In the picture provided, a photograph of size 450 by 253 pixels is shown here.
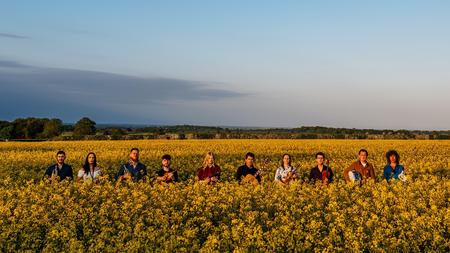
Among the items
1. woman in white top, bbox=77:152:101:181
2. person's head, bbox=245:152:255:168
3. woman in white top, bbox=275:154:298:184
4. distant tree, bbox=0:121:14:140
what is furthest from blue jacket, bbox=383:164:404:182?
distant tree, bbox=0:121:14:140

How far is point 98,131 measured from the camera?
7950 cm

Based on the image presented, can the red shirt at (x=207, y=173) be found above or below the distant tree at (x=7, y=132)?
above

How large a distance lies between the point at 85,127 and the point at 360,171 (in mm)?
65758

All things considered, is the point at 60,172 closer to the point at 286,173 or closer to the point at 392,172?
the point at 286,173

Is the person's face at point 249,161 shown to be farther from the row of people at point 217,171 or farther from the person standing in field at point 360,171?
the person standing in field at point 360,171

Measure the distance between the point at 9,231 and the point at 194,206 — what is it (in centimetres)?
301

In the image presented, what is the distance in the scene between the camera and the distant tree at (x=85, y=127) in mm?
74250

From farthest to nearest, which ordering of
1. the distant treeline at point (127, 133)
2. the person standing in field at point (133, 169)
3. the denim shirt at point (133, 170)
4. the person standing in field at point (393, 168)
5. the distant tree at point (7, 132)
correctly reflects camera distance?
1. the distant tree at point (7, 132)
2. the distant treeline at point (127, 133)
3. the person standing in field at point (393, 168)
4. the denim shirt at point (133, 170)
5. the person standing in field at point (133, 169)

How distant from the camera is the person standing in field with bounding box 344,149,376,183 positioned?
13.2m

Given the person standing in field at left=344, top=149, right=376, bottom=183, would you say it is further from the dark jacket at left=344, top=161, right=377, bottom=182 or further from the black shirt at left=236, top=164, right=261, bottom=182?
the black shirt at left=236, top=164, right=261, bottom=182

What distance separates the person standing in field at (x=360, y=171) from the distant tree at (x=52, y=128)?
7007 cm

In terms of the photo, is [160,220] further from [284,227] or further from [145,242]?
[284,227]

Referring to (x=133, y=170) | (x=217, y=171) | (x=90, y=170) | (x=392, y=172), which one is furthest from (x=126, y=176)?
(x=392, y=172)

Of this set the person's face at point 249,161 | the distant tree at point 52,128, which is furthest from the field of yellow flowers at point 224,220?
the distant tree at point 52,128
